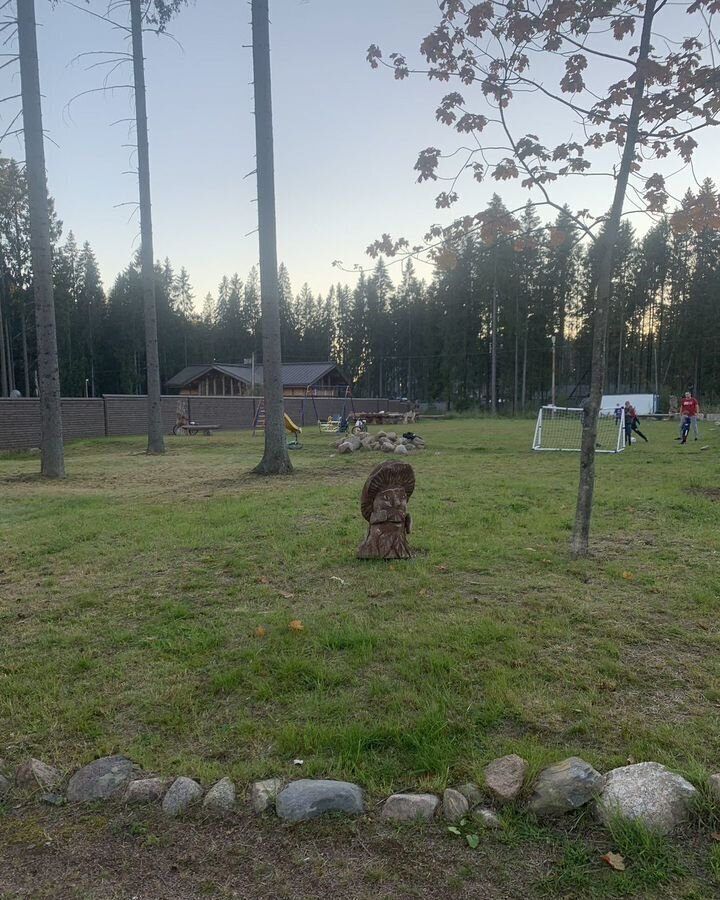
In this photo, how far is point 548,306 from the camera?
48.3 metres

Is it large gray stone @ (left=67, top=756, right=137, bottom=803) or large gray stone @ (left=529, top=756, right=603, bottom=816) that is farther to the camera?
large gray stone @ (left=67, top=756, right=137, bottom=803)

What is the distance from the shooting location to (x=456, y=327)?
5225 cm

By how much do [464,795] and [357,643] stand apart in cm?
132

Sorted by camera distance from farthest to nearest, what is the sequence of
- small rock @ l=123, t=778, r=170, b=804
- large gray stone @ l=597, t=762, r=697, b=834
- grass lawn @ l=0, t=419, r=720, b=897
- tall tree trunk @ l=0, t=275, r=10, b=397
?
tall tree trunk @ l=0, t=275, r=10, b=397 → grass lawn @ l=0, t=419, r=720, b=897 → small rock @ l=123, t=778, r=170, b=804 → large gray stone @ l=597, t=762, r=697, b=834

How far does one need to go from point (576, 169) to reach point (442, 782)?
4.55m

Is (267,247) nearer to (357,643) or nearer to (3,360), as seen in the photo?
(357,643)

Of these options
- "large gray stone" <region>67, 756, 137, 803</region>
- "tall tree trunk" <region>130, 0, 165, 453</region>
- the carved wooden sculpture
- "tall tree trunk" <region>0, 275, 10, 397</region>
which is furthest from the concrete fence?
"large gray stone" <region>67, 756, 137, 803</region>

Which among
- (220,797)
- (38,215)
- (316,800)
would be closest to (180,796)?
(220,797)

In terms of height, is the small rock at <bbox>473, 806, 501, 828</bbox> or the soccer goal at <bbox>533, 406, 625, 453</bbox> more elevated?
the soccer goal at <bbox>533, 406, 625, 453</bbox>

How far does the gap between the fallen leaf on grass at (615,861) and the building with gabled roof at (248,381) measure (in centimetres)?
4518

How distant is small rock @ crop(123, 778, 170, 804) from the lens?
220 cm

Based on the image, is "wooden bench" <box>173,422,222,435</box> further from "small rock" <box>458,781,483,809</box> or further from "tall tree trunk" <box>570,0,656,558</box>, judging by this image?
"small rock" <box>458,781,483,809</box>

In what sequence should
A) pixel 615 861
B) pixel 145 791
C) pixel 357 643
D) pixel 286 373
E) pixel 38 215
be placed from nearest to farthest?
1. pixel 615 861
2. pixel 145 791
3. pixel 357 643
4. pixel 38 215
5. pixel 286 373

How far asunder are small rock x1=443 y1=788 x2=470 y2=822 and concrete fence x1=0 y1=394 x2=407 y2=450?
20.9 m
